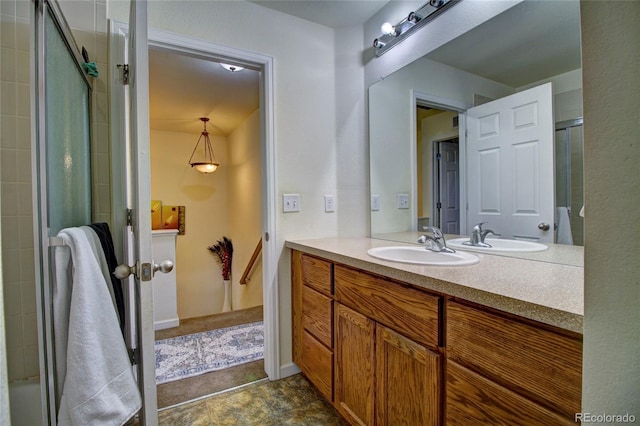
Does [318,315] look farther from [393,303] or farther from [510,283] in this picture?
[510,283]

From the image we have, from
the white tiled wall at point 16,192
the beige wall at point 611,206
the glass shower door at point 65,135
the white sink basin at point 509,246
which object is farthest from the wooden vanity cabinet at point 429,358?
the white tiled wall at point 16,192

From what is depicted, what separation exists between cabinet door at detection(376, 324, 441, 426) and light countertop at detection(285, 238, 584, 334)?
0.77 ft

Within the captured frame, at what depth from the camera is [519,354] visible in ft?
2.33

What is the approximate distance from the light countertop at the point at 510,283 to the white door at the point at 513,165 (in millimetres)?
189

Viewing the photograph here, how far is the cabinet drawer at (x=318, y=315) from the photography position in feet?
5.00

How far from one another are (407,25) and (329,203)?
45.6 inches

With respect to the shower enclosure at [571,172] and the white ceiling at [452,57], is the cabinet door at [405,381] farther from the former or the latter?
the white ceiling at [452,57]

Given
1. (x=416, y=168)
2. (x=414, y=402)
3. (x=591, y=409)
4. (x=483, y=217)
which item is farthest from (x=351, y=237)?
(x=591, y=409)

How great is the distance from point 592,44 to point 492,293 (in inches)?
21.6

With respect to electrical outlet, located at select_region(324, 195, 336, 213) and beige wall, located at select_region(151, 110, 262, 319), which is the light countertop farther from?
beige wall, located at select_region(151, 110, 262, 319)

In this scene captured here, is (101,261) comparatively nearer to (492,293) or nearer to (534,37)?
(492,293)

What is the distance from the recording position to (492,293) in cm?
75

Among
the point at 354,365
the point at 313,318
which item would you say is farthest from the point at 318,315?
the point at 354,365

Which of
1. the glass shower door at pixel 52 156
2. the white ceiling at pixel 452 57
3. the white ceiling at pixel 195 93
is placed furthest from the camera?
the white ceiling at pixel 195 93
